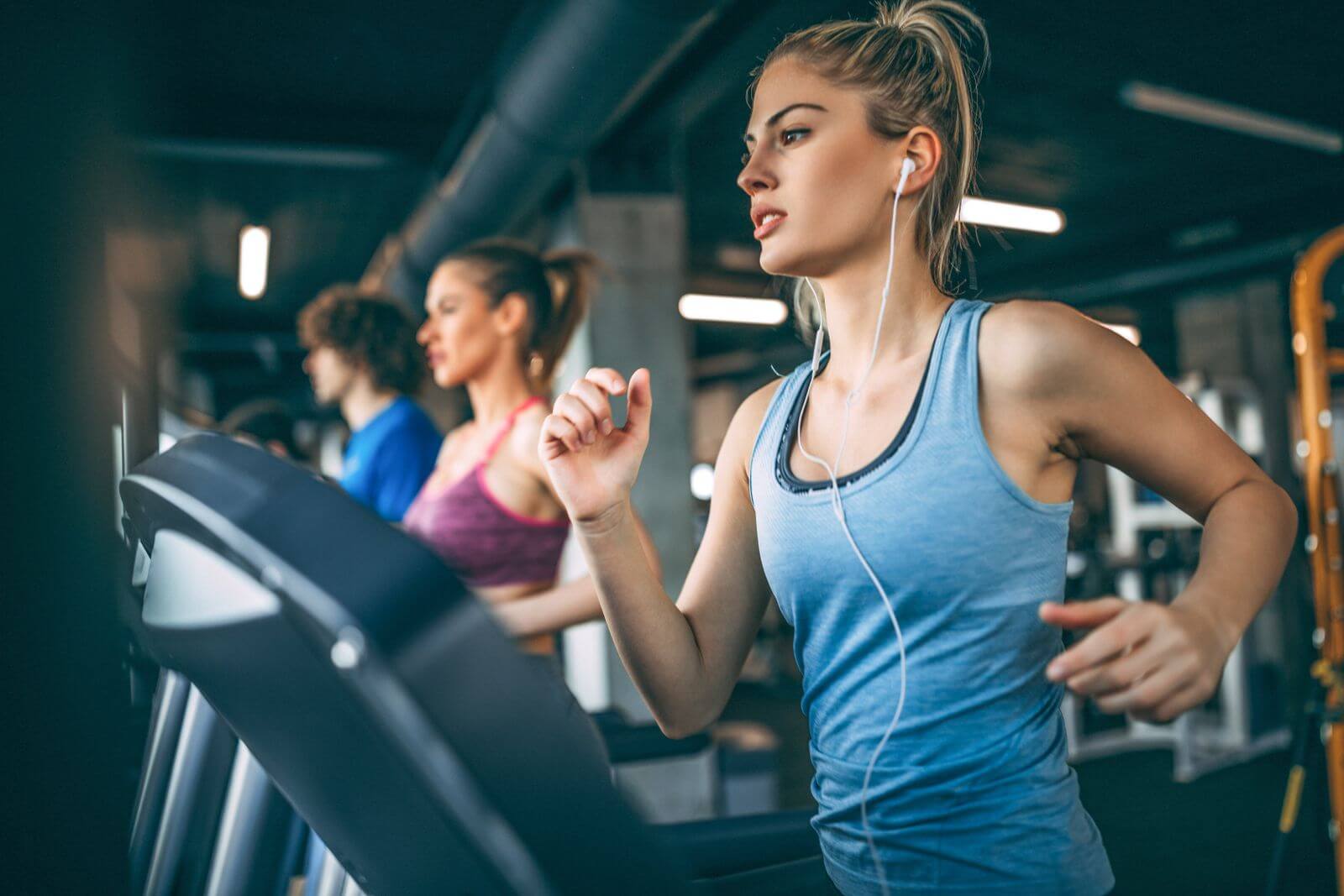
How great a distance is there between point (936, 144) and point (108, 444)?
65 cm

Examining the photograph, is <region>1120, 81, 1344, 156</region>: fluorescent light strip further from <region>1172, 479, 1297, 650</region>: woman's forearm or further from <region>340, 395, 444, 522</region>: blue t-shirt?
<region>1172, 479, 1297, 650</region>: woman's forearm

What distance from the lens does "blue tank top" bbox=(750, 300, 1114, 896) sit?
0.69 meters

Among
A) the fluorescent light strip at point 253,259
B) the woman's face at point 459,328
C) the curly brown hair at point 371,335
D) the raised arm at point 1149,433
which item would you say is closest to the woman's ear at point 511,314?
the woman's face at point 459,328

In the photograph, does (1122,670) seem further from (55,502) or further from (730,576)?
(55,502)

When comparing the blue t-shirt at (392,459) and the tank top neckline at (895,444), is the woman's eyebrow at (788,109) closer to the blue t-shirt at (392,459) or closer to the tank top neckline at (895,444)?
the tank top neckline at (895,444)

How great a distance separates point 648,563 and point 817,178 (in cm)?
34

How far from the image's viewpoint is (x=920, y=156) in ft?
2.61

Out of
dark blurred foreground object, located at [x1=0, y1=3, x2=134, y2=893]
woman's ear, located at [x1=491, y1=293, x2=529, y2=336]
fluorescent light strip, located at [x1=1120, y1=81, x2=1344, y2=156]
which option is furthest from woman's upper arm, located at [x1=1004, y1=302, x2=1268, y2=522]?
fluorescent light strip, located at [x1=1120, y1=81, x2=1344, y2=156]

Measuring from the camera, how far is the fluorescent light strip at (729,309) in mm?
8203

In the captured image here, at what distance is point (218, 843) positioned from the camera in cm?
89

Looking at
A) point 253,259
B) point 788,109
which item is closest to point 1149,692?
point 788,109

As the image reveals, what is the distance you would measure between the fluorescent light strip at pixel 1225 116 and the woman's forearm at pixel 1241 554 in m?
4.17

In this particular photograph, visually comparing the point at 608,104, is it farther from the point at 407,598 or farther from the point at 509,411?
the point at 407,598

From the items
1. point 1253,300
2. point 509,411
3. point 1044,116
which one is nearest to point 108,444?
point 509,411
